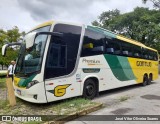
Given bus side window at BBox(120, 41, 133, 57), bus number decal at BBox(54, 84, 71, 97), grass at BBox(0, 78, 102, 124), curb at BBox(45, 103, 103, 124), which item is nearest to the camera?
curb at BBox(45, 103, 103, 124)

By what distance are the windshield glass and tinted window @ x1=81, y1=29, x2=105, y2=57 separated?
1.82 metres

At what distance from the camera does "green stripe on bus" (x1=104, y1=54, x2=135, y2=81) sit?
31.5 feet

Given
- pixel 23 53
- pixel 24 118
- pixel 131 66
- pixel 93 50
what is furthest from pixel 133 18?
pixel 24 118

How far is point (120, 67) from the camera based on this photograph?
10398 millimetres

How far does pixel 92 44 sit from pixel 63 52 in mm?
1761

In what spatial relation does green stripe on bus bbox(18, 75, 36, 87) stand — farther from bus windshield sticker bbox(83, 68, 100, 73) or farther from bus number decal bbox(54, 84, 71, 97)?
bus windshield sticker bbox(83, 68, 100, 73)

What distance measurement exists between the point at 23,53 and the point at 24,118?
2627mm

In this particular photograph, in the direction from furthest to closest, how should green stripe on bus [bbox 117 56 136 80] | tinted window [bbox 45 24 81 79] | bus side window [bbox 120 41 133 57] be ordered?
bus side window [bbox 120 41 133 57]
green stripe on bus [bbox 117 56 136 80]
tinted window [bbox 45 24 81 79]

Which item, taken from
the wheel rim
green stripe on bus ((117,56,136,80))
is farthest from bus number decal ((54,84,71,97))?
green stripe on bus ((117,56,136,80))

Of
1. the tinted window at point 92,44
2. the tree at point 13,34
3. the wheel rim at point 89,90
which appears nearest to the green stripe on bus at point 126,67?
the tinted window at point 92,44

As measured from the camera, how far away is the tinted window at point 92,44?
26.4 ft

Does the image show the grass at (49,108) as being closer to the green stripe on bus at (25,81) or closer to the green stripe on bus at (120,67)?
the green stripe on bus at (25,81)

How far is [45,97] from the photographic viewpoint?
21.4 feet

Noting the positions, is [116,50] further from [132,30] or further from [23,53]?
[132,30]
